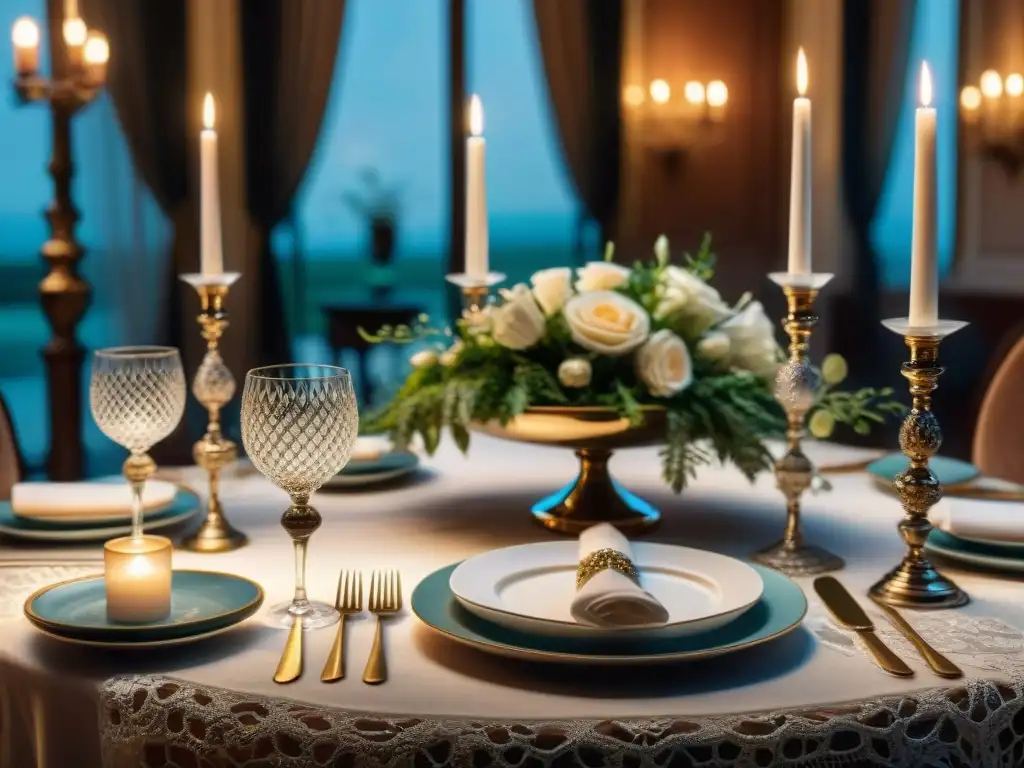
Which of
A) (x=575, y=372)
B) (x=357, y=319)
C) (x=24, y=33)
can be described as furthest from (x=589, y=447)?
(x=357, y=319)

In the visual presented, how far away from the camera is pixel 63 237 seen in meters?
4.23

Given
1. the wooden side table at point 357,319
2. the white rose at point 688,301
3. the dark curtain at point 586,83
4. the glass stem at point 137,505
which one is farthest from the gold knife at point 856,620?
the dark curtain at point 586,83

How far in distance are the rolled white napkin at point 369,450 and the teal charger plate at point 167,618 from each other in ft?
1.79

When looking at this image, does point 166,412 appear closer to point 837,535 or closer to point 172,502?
point 172,502

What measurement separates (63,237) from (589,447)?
3.16 m

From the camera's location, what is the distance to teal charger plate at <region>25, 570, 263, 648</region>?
115cm

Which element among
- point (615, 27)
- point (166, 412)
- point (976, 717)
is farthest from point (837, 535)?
point (615, 27)

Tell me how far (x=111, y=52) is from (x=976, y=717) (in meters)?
4.59

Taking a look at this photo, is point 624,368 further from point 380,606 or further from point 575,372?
point 380,606

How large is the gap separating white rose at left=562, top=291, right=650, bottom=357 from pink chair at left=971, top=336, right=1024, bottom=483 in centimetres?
96

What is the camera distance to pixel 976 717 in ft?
3.45

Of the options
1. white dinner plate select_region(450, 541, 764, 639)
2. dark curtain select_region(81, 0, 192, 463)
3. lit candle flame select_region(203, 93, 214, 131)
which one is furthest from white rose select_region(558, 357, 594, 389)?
dark curtain select_region(81, 0, 192, 463)

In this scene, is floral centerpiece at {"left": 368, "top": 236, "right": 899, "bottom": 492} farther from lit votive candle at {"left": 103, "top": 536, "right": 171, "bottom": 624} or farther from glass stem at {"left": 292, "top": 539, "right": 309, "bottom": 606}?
lit votive candle at {"left": 103, "top": 536, "right": 171, "bottom": 624}

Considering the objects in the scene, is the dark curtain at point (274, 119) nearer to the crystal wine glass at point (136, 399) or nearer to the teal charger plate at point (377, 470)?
the teal charger plate at point (377, 470)
